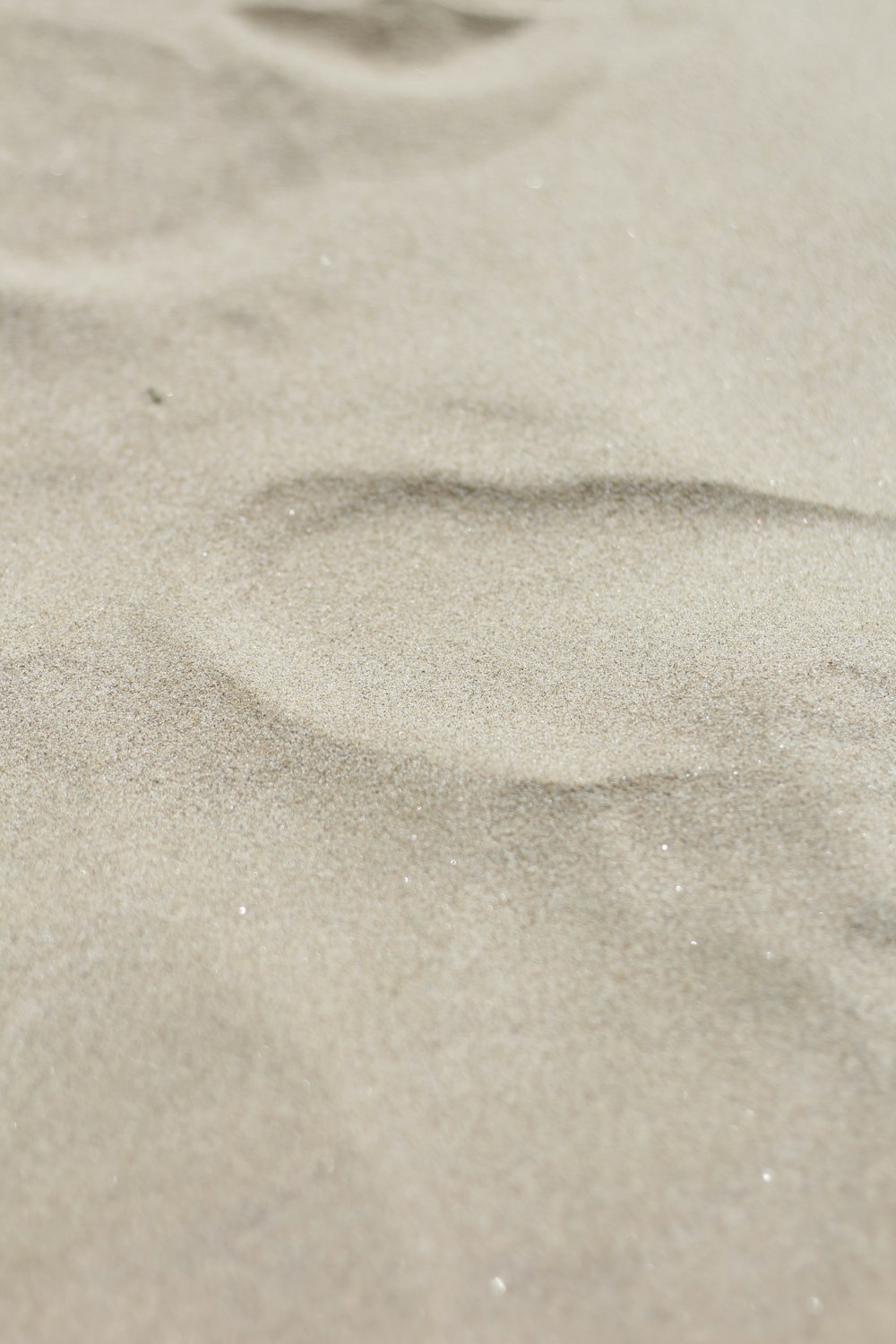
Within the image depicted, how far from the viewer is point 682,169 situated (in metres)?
1.33

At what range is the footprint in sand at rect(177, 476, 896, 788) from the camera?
97 cm

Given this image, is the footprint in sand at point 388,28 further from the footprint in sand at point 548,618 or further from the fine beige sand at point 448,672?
the footprint in sand at point 548,618

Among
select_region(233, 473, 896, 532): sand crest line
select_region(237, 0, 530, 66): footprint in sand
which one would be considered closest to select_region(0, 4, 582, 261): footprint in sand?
select_region(237, 0, 530, 66): footprint in sand

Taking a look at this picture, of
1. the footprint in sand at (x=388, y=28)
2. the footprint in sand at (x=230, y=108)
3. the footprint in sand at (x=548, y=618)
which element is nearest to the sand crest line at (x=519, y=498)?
the footprint in sand at (x=548, y=618)

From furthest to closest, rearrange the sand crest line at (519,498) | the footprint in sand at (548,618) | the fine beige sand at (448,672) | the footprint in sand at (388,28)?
the footprint in sand at (388,28), the sand crest line at (519,498), the footprint in sand at (548,618), the fine beige sand at (448,672)

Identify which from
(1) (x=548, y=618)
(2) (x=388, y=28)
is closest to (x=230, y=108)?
(2) (x=388, y=28)

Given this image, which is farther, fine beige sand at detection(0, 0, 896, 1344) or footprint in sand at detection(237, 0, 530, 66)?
footprint in sand at detection(237, 0, 530, 66)

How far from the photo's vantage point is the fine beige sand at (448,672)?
30.5 inches

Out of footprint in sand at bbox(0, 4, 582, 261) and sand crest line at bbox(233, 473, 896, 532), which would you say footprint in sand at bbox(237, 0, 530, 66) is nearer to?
footprint in sand at bbox(0, 4, 582, 261)

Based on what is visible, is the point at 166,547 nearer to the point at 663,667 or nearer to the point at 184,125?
the point at 663,667

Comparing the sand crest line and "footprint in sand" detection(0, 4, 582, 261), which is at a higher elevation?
"footprint in sand" detection(0, 4, 582, 261)

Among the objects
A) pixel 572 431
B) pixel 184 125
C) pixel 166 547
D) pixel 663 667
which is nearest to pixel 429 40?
pixel 184 125

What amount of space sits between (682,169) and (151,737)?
37.1 inches

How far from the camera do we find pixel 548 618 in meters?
1.04
